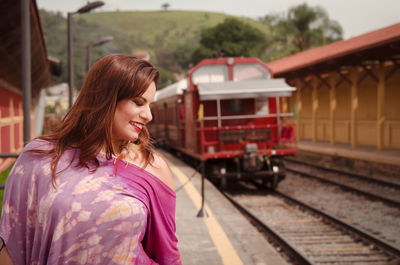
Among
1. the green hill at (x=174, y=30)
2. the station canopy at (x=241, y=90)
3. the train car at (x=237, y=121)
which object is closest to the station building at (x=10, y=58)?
the station canopy at (x=241, y=90)

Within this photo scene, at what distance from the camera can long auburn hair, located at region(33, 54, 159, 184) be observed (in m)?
1.74

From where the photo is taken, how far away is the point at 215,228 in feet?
23.0

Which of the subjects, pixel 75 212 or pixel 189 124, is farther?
pixel 189 124

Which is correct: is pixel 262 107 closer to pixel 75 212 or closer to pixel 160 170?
pixel 160 170

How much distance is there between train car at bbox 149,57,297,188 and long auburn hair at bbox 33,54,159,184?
10.1m

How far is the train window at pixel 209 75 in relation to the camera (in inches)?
531

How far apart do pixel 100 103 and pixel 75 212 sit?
0.42 meters

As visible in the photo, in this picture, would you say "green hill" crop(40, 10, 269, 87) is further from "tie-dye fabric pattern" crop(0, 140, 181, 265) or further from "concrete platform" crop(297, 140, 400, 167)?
"tie-dye fabric pattern" crop(0, 140, 181, 265)

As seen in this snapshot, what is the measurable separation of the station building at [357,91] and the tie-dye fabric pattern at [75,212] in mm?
12221

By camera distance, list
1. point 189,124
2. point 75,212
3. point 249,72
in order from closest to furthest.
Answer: point 75,212
point 249,72
point 189,124

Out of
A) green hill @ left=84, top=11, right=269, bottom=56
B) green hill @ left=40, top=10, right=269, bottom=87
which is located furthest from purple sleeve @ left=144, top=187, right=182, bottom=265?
green hill @ left=84, top=11, right=269, bottom=56

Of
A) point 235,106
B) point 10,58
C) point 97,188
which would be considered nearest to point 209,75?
point 235,106

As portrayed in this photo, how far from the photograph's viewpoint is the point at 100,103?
1.75 m

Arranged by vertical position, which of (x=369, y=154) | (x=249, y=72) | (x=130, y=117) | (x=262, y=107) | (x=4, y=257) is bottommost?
(x=369, y=154)
